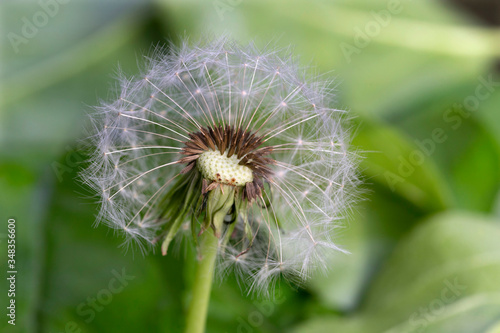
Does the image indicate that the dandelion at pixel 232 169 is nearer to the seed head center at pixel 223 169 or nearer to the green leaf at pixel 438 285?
the seed head center at pixel 223 169

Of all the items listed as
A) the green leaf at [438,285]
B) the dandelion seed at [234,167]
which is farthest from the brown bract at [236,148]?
the green leaf at [438,285]

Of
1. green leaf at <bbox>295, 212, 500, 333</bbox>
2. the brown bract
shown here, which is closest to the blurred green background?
green leaf at <bbox>295, 212, 500, 333</bbox>

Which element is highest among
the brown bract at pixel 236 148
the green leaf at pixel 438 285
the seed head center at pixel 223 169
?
the brown bract at pixel 236 148

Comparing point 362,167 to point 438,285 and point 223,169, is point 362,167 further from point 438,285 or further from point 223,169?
point 223,169

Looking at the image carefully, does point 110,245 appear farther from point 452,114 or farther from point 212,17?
point 452,114

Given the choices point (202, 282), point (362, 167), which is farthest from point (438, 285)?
point (202, 282)

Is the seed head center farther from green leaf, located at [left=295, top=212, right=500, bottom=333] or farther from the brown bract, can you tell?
green leaf, located at [left=295, top=212, right=500, bottom=333]
